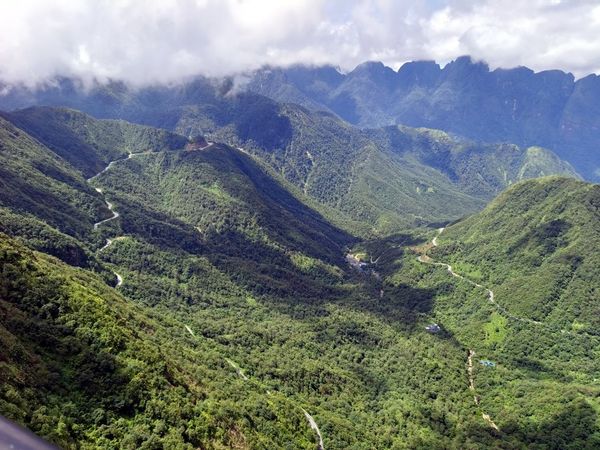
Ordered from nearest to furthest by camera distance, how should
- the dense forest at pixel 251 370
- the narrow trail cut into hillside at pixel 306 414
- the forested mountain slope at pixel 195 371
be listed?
the forested mountain slope at pixel 195 371 < the dense forest at pixel 251 370 < the narrow trail cut into hillside at pixel 306 414

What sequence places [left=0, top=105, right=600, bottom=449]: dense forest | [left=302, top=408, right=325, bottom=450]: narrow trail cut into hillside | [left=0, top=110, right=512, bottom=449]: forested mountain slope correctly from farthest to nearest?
1. [left=302, top=408, right=325, bottom=450]: narrow trail cut into hillside
2. [left=0, top=105, right=600, bottom=449]: dense forest
3. [left=0, top=110, right=512, bottom=449]: forested mountain slope

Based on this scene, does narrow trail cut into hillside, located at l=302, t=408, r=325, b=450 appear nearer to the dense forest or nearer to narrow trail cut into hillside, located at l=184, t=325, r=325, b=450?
narrow trail cut into hillside, located at l=184, t=325, r=325, b=450

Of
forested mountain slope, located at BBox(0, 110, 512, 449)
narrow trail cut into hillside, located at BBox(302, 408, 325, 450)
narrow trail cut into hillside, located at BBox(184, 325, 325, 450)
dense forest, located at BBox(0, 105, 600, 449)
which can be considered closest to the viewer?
forested mountain slope, located at BBox(0, 110, 512, 449)

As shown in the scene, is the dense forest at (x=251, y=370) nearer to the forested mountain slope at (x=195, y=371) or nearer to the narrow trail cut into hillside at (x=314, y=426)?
the forested mountain slope at (x=195, y=371)

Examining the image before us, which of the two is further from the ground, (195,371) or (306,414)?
(306,414)

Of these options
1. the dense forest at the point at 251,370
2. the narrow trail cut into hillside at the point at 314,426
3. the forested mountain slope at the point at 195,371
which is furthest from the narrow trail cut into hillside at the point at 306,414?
the dense forest at the point at 251,370

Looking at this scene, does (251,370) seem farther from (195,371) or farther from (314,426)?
(195,371)

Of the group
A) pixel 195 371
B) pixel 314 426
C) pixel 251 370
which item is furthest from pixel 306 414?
pixel 195 371

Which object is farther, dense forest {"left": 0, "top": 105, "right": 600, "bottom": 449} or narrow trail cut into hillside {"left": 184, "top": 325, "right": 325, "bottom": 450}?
narrow trail cut into hillside {"left": 184, "top": 325, "right": 325, "bottom": 450}

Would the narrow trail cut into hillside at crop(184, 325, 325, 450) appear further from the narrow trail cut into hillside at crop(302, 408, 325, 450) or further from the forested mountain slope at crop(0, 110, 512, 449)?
the forested mountain slope at crop(0, 110, 512, 449)

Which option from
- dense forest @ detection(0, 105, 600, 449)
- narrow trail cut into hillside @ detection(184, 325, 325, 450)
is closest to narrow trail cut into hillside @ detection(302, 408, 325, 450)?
narrow trail cut into hillside @ detection(184, 325, 325, 450)

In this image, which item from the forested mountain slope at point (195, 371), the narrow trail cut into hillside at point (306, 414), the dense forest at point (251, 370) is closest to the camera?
the forested mountain slope at point (195, 371)
